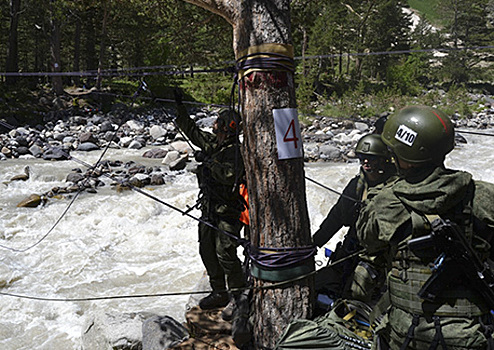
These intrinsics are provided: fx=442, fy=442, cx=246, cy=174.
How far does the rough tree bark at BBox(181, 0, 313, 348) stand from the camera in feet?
8.98

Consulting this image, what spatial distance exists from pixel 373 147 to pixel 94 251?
230 inches

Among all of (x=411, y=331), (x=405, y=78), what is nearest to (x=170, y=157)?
(x=411, y=331)

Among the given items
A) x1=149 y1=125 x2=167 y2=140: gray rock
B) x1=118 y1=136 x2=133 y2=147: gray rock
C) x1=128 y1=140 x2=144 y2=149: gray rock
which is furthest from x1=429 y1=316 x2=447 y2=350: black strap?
x1=149 y1=125 x2=167 y2=140: gray rock

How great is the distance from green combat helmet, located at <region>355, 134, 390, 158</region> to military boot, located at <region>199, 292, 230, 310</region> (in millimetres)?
1856

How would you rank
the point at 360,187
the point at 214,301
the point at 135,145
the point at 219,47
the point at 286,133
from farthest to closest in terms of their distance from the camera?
the point at 219,47
the point at 135,145
the point at 214,301
the point at 360,187
the point at 286,133

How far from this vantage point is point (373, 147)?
3951 mm

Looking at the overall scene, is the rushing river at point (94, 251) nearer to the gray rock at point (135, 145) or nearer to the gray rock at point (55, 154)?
the gray rock at point (55, 154)

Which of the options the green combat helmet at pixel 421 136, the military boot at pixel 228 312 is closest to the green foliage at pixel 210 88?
the military boot at pixel 228 312

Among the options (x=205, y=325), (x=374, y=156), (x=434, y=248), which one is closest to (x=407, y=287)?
(x=434, y=248)

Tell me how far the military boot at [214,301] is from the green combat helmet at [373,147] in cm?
186

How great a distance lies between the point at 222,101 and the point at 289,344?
72.5 feet

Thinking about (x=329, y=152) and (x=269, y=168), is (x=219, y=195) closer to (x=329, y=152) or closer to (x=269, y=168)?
(x=269, y=168)

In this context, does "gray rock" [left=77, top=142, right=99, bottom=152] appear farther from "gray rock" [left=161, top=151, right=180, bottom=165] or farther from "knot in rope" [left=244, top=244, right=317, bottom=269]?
"knot in rope" [left=244, top=244, right=317, bottom=269]

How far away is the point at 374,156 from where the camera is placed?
3949mm
